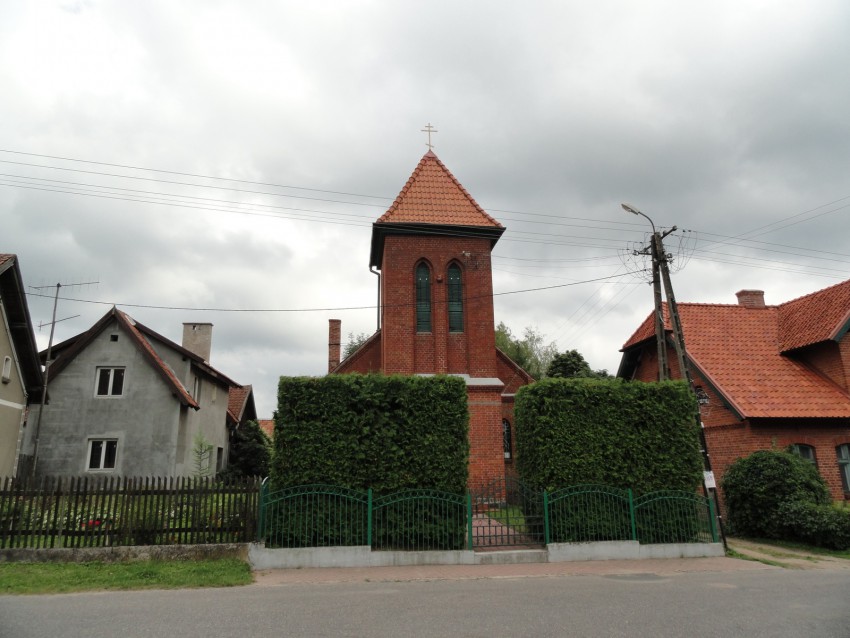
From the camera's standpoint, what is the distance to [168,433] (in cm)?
2225

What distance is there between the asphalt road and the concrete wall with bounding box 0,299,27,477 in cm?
1185

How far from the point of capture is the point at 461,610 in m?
7.84

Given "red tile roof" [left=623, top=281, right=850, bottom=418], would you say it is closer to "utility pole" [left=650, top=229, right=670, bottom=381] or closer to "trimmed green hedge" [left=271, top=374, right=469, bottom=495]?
"utility pole" [left=650, top=229, right=670, bottom=381]

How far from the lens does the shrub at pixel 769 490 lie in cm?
1509

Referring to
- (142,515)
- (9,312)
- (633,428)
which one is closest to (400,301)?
(633,428)

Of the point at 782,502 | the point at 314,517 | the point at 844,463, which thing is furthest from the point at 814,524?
the point at 314,517

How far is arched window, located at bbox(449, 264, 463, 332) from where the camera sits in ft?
69.9

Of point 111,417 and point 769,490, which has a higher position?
point 111,417

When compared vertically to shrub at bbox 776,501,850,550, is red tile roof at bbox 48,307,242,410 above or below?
above

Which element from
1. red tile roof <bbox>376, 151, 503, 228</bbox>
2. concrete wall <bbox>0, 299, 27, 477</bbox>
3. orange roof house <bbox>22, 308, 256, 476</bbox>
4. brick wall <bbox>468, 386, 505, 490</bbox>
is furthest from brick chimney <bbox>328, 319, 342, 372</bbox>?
concrete wall <bbox>0, 299, 27, 477</bbox>

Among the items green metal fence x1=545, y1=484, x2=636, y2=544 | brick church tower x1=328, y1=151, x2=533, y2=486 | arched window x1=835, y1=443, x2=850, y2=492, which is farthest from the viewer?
brick church tower x1=328, y1=151, x2=533, y2=486

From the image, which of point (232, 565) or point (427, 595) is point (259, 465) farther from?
point (427, 595)

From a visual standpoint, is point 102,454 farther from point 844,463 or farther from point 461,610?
point 844,463

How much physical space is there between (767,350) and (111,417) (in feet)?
80.9
